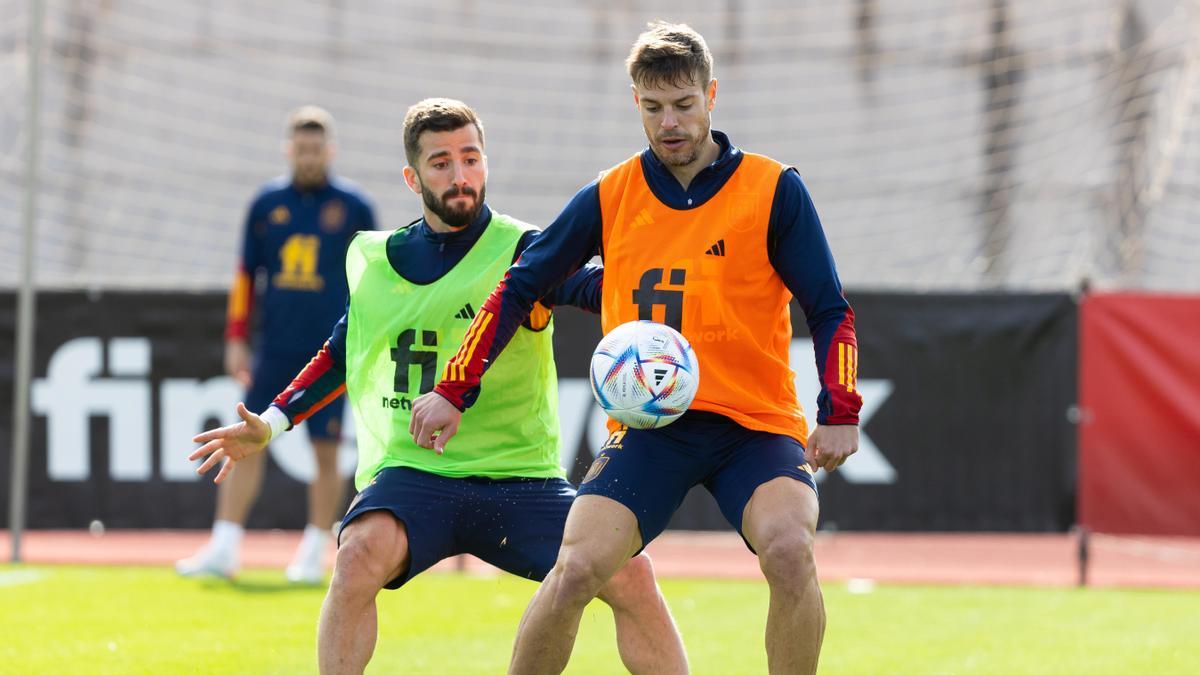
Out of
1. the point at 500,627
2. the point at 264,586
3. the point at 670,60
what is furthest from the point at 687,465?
the point at 264,586

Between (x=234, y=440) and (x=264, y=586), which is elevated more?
(x=234, y=440)

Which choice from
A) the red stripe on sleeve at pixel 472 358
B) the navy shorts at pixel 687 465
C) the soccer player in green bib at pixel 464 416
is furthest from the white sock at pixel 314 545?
the navy shorts at pixel 687 465

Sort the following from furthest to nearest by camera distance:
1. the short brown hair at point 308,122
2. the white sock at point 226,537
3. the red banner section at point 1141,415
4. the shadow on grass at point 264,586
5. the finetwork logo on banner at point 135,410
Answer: the finetwork logo on banner at point 135,410, the red banner section at point 1141,415, the short brown hair at point 308,122, the white sock at point 226,537, the shadow on grass at point 264,586

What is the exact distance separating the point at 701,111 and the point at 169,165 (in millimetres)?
11458

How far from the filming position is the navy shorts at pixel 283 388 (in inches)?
339

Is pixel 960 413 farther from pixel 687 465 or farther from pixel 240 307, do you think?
pixel 687 465

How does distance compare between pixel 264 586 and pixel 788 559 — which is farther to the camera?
pixel 264 586

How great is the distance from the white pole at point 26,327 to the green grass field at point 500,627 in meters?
0.78

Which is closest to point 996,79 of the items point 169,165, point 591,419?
point 591,419

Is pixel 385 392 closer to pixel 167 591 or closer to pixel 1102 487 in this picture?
pixel 167 591

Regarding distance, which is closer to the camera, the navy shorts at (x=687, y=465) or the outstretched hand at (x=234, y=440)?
the navy shorts at (x=687, y=465)

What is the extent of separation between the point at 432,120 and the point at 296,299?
407 centimetres

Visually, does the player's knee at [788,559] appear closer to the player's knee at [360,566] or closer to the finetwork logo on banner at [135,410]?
the player's knee at [360,566]

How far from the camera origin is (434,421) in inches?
170
